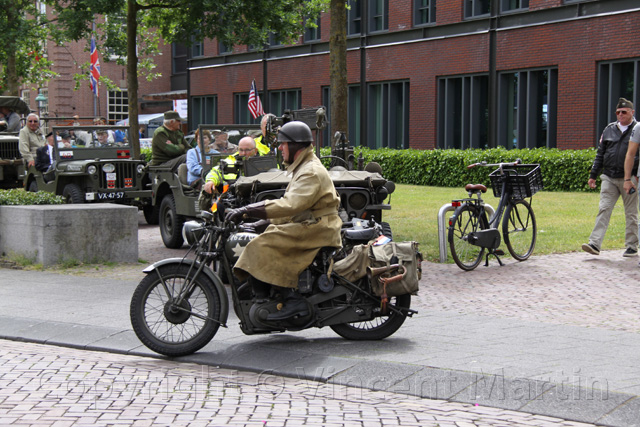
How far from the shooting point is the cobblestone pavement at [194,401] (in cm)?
484

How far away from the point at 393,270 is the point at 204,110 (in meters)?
34.3

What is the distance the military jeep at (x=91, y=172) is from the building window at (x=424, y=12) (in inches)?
560

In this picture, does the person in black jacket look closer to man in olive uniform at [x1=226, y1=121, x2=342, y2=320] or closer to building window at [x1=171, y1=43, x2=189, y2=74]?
man in olive uniform at [x1=226, y1=121, x2=342, y2=320]

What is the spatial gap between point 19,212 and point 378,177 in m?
4.77

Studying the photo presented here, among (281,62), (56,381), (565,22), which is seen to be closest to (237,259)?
→ (56,381)

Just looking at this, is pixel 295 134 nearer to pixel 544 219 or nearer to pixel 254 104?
pixel 544 219

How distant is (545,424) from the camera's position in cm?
477

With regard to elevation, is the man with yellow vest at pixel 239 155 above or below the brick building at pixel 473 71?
below

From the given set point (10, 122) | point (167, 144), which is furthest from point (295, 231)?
point (10, 122)

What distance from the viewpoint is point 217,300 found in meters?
6.32

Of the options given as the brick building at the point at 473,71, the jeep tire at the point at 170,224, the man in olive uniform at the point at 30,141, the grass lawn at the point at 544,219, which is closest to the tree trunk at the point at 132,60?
the man in olive uniform at the point at 30,141

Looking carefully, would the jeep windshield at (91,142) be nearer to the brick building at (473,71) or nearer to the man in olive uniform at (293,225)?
the man in olive uniform at (293,225)

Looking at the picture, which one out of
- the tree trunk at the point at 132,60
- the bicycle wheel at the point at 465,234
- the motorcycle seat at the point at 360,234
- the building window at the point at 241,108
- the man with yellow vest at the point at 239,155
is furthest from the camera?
the building window at the point at 241,108

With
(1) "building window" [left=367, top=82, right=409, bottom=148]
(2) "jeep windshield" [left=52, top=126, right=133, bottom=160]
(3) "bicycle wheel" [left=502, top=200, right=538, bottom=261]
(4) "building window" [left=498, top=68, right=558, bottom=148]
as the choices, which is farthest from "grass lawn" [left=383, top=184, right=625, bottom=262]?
(1) "building window" [left=367, top=82, right=409, bottom=148]
